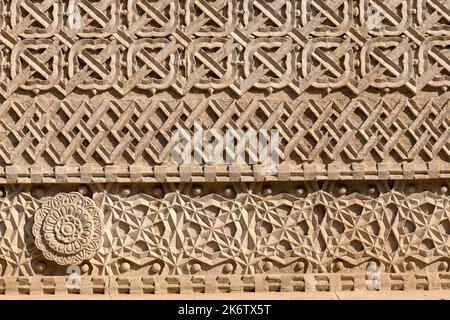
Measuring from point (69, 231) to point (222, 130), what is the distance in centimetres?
84

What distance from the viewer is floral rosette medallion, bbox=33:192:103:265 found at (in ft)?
16.5

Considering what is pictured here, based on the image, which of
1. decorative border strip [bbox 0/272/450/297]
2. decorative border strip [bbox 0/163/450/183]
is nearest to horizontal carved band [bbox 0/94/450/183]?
decorative border strip [bbox 0/163/450/183]

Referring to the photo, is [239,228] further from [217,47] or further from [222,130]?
[217,47]

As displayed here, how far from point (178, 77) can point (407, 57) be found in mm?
1072

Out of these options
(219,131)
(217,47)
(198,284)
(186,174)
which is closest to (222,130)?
(219,131)

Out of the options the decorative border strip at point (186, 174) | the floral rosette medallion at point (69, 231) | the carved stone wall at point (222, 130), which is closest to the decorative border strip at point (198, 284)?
the carved stone wall at point (222, 130)

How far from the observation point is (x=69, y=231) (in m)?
5.04

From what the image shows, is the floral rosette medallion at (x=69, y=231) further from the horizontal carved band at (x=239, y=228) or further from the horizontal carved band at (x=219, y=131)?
the horizontal carved band at (x=219, y=131)

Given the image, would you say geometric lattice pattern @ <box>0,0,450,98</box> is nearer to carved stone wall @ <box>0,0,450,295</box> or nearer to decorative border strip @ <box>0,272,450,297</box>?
carved stone wall @ <box>0,0,450,295</box>

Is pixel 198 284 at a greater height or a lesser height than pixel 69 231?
lesser

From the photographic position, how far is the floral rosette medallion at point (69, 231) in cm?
503

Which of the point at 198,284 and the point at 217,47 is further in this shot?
the point at 217,47

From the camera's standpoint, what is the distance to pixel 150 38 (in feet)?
16.9
